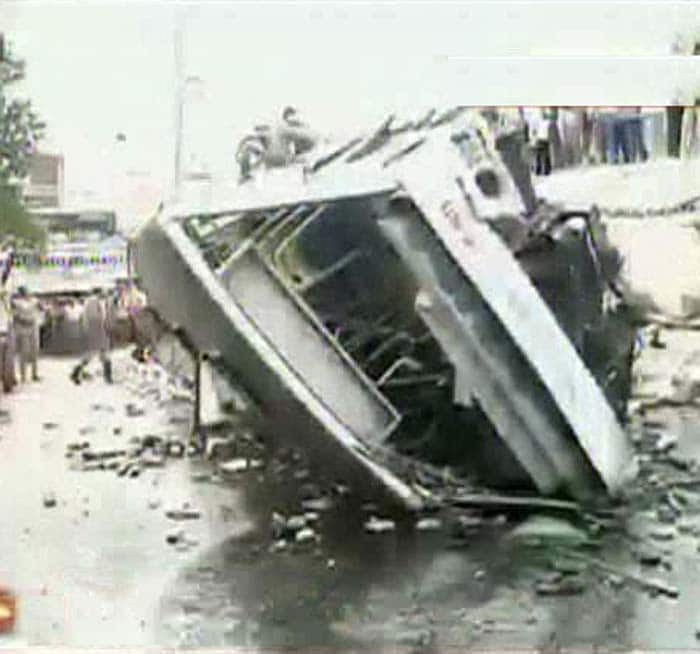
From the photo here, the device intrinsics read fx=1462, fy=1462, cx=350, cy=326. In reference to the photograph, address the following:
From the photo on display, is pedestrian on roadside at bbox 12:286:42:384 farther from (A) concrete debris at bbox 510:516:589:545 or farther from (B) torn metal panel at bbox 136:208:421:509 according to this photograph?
(A) concrete debris at bbox 510:516:589:545

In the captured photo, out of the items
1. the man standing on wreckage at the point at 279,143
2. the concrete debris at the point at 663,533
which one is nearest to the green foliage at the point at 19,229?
the man standing on wreckage at the point at 279,143

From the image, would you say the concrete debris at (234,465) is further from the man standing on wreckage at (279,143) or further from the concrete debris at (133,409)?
the man standing on wreckage at (279,143)

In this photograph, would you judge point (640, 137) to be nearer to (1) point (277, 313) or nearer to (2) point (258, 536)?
(1) point (277, 313)

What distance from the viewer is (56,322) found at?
237cm

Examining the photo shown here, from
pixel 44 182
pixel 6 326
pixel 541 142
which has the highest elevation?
pixel 541 142

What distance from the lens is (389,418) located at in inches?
90.2

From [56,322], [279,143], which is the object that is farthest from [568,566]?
[56,322]

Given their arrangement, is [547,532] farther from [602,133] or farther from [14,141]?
[14,141]

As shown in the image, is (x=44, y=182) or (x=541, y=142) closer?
(x=541, y=142)

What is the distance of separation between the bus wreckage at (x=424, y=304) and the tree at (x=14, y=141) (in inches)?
9.0

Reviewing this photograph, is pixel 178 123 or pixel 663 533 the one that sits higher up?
pixel 178 123

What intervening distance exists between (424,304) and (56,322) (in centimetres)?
60

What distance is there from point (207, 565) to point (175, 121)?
705 mm

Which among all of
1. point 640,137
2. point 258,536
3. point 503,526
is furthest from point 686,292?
point 258,536
